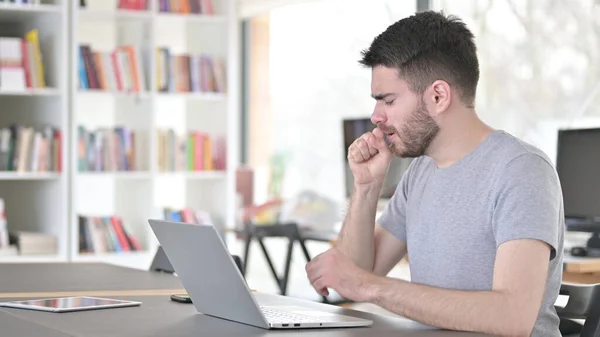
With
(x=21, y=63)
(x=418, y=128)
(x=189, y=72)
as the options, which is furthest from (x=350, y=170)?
(x=418, y=128)

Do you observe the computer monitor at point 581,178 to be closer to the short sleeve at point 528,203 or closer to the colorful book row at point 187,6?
the short sleeve at point 528,203

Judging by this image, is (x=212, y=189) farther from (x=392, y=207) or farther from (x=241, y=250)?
(x=392, y=207)

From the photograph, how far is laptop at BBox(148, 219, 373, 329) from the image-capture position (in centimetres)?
192

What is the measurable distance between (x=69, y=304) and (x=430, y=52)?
1011 mm

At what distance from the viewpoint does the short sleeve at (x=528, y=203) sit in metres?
2.09

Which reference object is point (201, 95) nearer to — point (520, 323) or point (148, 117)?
point (148, 117)

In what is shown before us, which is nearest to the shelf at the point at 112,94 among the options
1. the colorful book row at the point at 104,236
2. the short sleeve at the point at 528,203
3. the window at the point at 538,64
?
the colorful book row at the point at 104,236

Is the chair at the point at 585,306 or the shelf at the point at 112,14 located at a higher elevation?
the shelf at the point at 112,14

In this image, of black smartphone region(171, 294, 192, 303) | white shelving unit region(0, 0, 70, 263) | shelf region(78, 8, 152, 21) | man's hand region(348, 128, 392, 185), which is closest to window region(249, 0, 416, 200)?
shelf region(78, 8, 152, 21)

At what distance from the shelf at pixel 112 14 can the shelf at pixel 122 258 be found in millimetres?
1327

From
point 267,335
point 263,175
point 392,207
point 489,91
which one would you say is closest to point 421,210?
point 392,207

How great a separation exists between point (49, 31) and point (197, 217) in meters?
1.36

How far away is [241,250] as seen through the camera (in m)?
6.57

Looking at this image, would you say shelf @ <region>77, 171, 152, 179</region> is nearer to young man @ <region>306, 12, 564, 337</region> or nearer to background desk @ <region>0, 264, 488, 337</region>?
background desk @ <region>0, 264, 488, 337</region>
